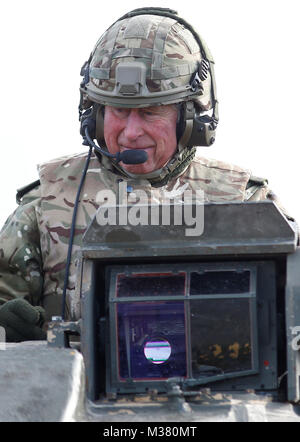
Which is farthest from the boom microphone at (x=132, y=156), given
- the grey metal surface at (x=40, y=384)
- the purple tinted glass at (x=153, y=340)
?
the grey metal surface at (x=40, y=384)

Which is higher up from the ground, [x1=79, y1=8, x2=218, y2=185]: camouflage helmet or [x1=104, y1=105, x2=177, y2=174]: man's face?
[x1=79, y1=8, x2=218, y2=185]: camouflage helmet

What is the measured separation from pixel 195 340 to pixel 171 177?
8.03 feet

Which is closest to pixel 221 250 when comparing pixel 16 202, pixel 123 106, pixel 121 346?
pixel 121 346

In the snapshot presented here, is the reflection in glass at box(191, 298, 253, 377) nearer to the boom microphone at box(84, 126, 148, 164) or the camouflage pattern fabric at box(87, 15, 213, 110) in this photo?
the boom microphone at box(84, 126, 148, 164)

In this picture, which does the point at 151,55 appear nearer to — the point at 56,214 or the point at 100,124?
the point at 100,124

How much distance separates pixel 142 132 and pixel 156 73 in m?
0.37

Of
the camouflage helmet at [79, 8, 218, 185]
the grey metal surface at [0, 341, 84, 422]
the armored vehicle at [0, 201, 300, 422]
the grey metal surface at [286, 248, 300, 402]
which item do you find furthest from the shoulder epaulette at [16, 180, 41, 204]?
the grey metal surface at [286, 248, 300, 402]

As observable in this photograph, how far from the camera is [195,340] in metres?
4.59

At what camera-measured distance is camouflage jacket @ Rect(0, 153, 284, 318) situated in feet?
21.8

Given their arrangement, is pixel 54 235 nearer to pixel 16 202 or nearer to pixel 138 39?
pixel 16 202

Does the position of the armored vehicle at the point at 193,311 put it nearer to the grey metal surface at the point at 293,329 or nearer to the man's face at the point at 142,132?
the grey metal surface at the point at 293,329

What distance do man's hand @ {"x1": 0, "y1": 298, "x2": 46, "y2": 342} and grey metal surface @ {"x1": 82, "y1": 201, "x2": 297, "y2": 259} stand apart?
1.12 m

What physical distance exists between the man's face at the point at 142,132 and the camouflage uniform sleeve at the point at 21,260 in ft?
2.29

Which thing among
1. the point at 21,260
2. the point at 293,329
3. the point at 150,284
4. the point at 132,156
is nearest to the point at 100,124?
the point at 132,156
